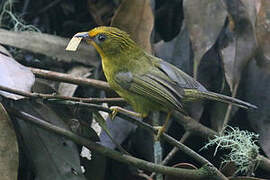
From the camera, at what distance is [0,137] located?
8.88ft

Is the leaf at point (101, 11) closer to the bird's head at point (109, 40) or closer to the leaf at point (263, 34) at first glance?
the bird's head at point (109, 40)

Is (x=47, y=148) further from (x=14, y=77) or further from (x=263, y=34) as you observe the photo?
(x=263, y=34)

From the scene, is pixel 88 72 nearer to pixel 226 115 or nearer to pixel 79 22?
pixel 79 22

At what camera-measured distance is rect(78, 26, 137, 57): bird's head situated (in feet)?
10.4

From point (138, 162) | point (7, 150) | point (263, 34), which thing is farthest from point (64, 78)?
point (263, 34)

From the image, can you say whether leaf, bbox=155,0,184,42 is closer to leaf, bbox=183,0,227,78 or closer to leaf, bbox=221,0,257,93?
leaf, bbox=183,0,227,78

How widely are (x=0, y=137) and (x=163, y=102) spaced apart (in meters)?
0.89

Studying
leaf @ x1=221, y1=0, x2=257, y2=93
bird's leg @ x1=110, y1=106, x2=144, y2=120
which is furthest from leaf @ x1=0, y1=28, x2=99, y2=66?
leaf @ x1=221, y1=0, x2=257, y2=93

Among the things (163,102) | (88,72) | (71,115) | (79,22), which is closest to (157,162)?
(163,102)

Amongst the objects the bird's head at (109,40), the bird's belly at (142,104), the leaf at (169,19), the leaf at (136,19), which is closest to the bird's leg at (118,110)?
the bird's belly at (142,104)

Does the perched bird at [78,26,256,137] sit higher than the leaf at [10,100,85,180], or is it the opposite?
the perched bird at [78,26,256,137]

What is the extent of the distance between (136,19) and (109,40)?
0.33 meters

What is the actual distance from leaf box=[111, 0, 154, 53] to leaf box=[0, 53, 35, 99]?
799 mm

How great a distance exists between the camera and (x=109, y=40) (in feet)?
10.6
